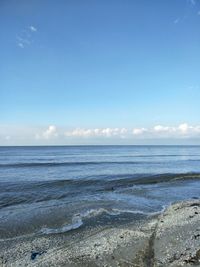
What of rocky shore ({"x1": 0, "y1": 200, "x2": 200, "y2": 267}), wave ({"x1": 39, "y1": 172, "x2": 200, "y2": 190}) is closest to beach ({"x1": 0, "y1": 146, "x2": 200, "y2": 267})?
rocky shore ({"x1": 0, "y1": 200, "x2": 200, "y2": 267})

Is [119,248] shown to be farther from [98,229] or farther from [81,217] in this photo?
[81,217]

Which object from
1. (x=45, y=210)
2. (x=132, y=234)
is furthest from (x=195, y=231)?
(x=45, y=210)

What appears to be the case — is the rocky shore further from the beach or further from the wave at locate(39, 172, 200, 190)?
the wave at locate(39, 172, 200, 190)

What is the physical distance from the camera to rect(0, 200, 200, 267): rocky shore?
7906 millimetres

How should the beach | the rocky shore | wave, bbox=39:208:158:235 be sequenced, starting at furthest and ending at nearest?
wave, bbox=39:208:158:235
the beach
the rocky shore

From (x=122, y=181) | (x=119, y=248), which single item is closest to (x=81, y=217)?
(x=119, y=248)

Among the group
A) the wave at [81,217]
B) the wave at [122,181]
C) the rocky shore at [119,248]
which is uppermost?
the rocky shore at [119,248]

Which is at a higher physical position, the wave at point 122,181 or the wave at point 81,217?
the wave at point 81,217

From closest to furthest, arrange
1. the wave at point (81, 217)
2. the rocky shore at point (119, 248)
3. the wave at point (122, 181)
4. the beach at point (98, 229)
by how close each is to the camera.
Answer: the rocky shore at point (119, 248) < the beach at point (98, 229) < the wave at point (81, 217) < the wave at point (122, 181)

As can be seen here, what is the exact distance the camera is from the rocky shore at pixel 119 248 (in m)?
7.91

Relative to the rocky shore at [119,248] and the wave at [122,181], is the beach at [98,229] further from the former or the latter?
the wave at [122,181]

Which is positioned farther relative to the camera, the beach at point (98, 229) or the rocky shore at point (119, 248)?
the beach at point (98, 229)

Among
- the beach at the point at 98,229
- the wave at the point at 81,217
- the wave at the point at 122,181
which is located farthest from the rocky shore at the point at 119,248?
the wave at the point at 122,181

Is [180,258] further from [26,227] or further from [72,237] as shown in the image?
[26,227]
